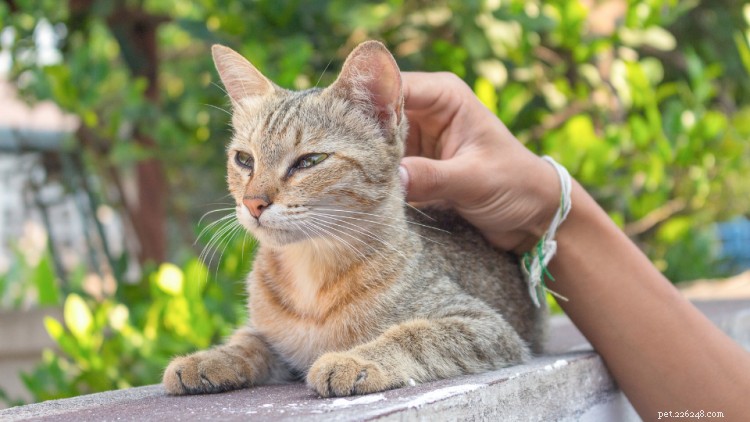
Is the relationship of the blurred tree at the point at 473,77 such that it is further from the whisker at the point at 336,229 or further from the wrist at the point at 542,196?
the whisker at the point at 336,229

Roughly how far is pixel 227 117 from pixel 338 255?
2.23 m

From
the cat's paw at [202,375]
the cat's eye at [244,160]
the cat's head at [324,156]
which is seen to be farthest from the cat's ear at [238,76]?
the cat's paw at [202,375]

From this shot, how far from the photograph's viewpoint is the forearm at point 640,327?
101 inches

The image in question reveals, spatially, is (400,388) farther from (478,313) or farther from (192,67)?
(192,67)

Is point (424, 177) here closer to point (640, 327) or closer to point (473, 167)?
point (473, 167)

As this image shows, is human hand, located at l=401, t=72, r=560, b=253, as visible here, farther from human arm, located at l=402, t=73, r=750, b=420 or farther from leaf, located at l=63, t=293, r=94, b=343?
leaf, located at l=63, t=293, r=94, b=343

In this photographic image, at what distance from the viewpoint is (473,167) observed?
2416 mm

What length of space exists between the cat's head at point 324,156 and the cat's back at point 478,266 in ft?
0.82

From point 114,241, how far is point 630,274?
36.5 ft

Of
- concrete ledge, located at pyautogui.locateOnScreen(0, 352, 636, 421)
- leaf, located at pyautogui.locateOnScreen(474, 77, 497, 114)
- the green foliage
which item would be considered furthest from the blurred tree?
concrete ledge, located at pyautogui.locateOnScreen(0, 352, 636, 421)

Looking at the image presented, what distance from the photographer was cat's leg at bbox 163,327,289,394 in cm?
207

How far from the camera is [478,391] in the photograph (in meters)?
1.83

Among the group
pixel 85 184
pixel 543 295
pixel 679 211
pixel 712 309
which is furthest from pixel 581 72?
pixel 85 184

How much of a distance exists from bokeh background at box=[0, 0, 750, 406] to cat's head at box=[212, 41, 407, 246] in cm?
65
